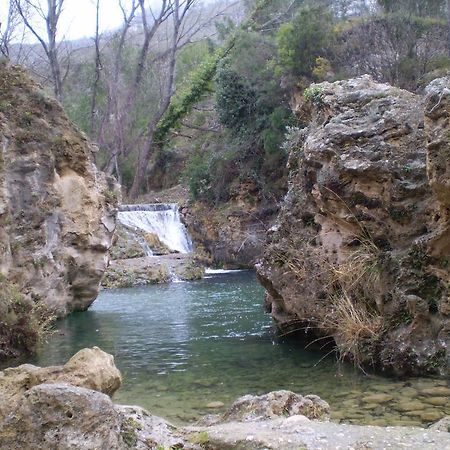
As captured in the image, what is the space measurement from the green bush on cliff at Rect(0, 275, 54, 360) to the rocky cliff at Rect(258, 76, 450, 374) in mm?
3494

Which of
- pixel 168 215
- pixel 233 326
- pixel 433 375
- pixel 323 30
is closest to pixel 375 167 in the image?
pixel 433 375

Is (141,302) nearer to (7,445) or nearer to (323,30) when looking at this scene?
(7,445)

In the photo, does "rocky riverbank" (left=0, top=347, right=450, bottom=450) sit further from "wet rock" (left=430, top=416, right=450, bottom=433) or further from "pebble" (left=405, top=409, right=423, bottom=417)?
"pebble" (left=405, top=409, right=423, bottom=417)

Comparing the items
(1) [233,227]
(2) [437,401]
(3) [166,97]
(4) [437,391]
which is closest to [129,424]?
(2) [437,401]

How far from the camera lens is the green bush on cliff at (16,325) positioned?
8.24 meters

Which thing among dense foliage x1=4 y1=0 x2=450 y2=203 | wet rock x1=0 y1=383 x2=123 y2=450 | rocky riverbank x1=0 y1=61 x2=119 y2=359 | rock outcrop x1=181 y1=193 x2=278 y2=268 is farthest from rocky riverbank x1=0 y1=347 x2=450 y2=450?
dense foliage x1=4 y1=0 x2=450 y2=203

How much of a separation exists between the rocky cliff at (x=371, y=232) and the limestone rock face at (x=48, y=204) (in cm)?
490

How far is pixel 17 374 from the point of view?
4738 millimetres

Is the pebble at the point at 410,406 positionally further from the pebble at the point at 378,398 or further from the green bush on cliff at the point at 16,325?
the green bush on cliff at the point at 16,325

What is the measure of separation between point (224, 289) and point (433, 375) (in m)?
11.1

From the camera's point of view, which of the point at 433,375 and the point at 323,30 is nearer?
the point at 433,375

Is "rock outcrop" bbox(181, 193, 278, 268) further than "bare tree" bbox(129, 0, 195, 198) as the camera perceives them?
No

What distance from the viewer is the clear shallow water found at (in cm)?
616

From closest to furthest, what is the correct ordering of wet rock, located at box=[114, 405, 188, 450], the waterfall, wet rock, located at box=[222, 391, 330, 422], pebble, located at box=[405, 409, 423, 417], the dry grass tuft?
wet rock, located at box=[114, 405, 188, 450]
wet rock, located at box=[222, 391, 330, 422]
pebble, located at box=[405, 409, 423, 417]
the dry grass tuft
the waterfall
